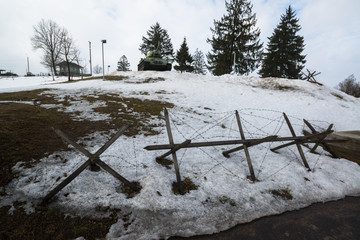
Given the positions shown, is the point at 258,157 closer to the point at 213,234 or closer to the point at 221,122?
the point at 221,122

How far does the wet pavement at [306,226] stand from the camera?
3.11 m

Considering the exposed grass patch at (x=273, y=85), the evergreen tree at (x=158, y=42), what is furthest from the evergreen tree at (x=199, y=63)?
the exposed grass patch at (x=273, y=85)

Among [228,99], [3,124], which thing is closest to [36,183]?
[3,124]

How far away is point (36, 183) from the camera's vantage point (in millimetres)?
3715

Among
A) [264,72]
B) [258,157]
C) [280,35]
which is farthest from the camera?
[264,72]

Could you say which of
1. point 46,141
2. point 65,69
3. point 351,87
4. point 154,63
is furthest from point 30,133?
point 65,69

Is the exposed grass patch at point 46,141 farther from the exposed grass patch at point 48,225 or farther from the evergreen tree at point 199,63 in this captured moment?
the evergreen tree at point 199,63

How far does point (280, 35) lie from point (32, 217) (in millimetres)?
37894

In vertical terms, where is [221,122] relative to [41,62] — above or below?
below

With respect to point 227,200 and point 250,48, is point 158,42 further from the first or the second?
point 227,200

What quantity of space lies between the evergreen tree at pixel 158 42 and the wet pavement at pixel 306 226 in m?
44.6

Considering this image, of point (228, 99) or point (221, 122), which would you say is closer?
point (221, 122)

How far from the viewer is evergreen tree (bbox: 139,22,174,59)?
137ft

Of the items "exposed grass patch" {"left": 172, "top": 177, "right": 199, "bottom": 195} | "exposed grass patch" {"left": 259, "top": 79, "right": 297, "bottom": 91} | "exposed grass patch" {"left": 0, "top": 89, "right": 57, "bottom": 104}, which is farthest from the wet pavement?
"exposed grass patch" {"left": 259, "top": 79, "right": 297, "bottom": 91}
